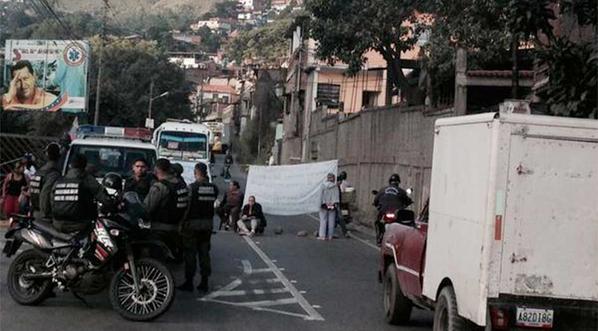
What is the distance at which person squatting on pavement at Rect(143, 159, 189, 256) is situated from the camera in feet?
37.3

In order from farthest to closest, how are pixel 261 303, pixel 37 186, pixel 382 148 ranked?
pixel 382 148 < pixel 37 186 < pixel 261 303

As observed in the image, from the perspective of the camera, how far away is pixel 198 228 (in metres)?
12.1

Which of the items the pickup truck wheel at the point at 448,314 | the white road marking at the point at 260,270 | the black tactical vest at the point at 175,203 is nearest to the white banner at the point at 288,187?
the white road marking at the point at 260,270

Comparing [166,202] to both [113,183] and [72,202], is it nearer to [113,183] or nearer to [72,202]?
[113,183]

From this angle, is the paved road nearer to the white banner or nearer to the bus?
the white banner

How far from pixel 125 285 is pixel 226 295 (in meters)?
2.44

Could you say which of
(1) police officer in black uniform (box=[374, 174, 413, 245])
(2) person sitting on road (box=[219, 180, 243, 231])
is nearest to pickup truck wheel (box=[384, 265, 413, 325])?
(1) police officer in black uniform (box=[374, 174, 413, 245])

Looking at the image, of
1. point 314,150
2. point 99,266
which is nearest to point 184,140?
point 314,150

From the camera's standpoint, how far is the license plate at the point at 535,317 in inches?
287

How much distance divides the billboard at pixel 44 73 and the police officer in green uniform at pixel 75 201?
116 ft

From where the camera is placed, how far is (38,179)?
1232cm

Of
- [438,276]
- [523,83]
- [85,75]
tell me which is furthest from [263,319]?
[85,75]

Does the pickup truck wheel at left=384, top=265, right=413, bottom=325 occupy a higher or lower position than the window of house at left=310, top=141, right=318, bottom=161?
lower

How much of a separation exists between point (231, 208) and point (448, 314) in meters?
16.8
